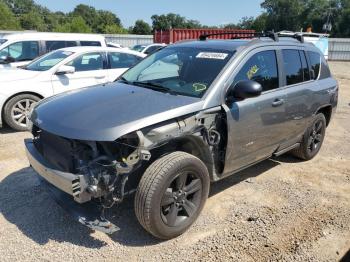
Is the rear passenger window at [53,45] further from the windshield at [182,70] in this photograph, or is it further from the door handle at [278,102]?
the door handle at [278,102]

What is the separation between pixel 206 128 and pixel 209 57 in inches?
36.7

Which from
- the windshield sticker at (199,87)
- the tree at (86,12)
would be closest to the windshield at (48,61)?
the windshield sticker at (199,87)

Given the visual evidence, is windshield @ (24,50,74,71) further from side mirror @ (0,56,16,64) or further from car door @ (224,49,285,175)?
car door @ (224,49,285,175)

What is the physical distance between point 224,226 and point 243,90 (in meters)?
1.42

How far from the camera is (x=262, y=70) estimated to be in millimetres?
4148

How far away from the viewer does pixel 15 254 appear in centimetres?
317

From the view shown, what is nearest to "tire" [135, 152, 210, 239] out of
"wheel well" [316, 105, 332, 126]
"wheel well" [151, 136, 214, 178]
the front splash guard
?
"wheel well" [151, 136, 214, 178]

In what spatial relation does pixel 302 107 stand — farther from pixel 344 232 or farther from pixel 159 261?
pixel 159 261

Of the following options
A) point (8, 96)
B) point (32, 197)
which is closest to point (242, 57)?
point (32, 197)

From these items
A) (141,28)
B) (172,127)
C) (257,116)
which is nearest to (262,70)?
(257,116)

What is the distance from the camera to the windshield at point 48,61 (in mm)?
7352

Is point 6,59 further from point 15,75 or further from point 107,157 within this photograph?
point 107,157

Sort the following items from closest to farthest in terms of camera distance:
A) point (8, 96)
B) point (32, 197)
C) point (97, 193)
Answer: point (97, 193)
point (32, 197)
point (8, 96)

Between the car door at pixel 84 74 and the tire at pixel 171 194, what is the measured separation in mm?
4695
